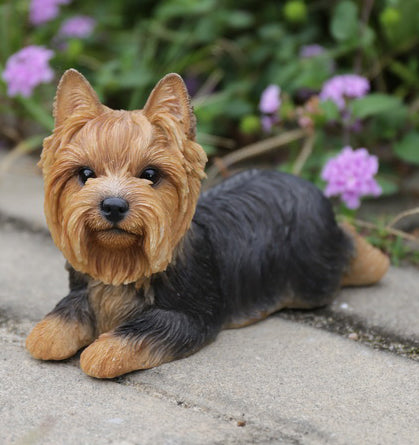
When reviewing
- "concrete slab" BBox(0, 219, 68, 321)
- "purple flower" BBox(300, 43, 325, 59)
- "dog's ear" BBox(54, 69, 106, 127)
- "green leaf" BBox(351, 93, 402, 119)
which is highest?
"dog's ear" BBox(54, 69, 106, 127)

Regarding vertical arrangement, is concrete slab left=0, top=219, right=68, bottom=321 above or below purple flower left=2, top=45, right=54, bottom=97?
below

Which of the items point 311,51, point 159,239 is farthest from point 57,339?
point 311,51

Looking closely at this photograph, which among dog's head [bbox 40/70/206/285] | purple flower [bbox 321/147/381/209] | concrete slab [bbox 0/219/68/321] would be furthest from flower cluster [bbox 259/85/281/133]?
dog's head [bbox 40/70/206/285]

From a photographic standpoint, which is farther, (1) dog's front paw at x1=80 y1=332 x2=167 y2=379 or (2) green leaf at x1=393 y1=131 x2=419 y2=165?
(2) green leaf at x1=393 y1=131 x2=419 y2=165

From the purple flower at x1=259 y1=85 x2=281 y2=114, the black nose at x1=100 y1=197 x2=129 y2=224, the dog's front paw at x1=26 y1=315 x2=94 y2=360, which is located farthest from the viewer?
the purple flower at x1=259 y1=85 x2=281 y2=114

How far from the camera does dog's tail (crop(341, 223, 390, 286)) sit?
3.33 metres

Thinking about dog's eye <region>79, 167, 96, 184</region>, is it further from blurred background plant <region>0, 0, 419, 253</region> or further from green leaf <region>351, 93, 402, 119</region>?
green leaf <region>351, 93, 402, 119</region>

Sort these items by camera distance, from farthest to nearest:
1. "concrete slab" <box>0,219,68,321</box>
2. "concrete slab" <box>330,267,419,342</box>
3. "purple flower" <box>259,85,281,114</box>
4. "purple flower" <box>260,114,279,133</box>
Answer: "purple flower" <box>260,114,279,133</box> → "purple flower" <box>259,85,281,114</box> → "concrete slab" <box>0,219,68,321</box> → "concrete slab" <box>330,267,419,342</box>

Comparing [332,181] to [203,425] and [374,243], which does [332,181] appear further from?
[203,425]

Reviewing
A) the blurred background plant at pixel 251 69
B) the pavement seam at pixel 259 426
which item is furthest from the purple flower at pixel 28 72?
the pavement seam at pixel 259 426

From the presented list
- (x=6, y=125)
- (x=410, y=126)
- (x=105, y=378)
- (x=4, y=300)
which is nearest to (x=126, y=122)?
(x=105, y=378)

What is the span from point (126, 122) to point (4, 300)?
1044 mm

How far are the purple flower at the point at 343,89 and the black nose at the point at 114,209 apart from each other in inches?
75.3

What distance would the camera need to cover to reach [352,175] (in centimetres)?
369
